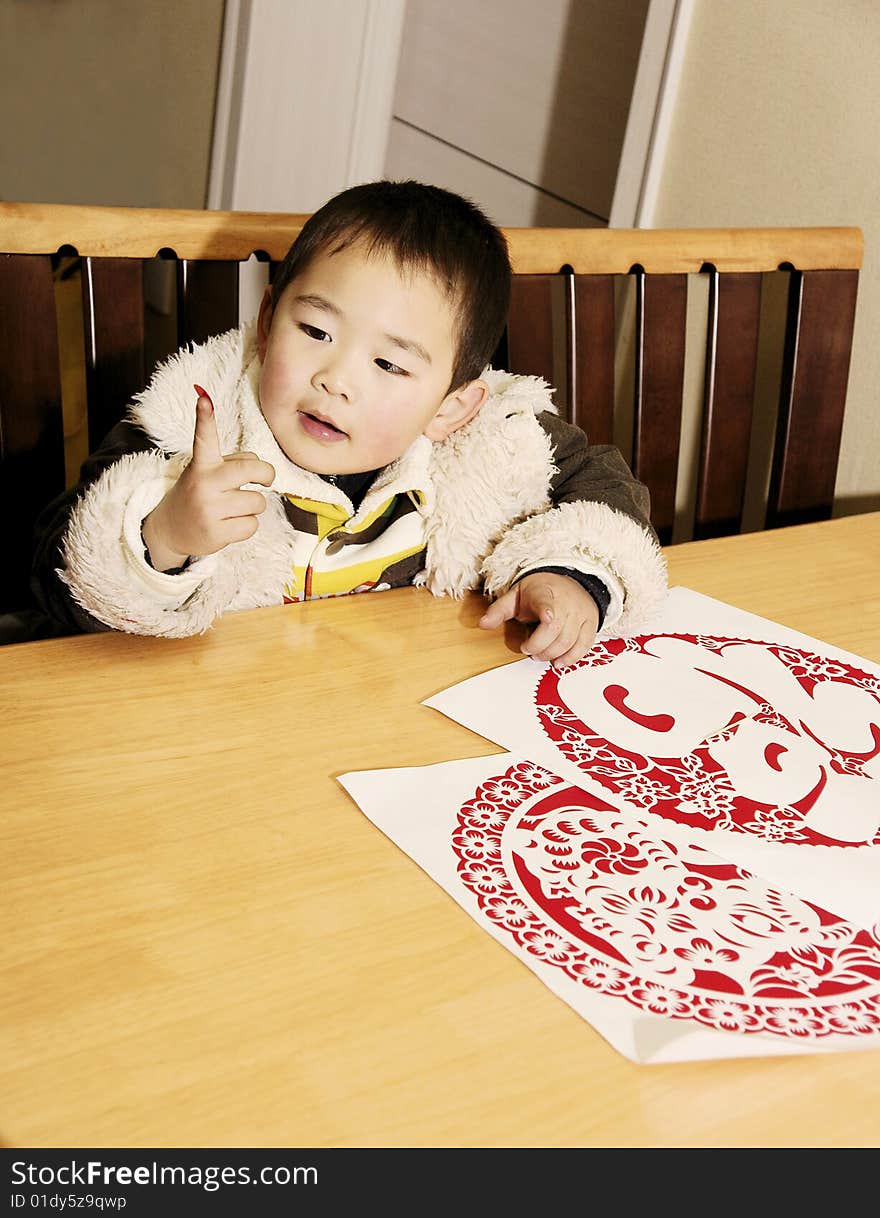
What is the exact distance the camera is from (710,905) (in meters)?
0.55

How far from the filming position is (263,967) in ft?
1.57

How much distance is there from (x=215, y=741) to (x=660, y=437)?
76 cm

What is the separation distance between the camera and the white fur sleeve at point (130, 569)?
0.73 m

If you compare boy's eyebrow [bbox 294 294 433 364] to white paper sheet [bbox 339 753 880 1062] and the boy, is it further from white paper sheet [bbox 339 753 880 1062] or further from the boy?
white paper sheet [bbox 339 753 880 1062]

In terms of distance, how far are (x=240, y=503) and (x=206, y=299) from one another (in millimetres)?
337

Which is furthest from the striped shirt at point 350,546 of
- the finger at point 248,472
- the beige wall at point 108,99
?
the beige wall at point 108,99

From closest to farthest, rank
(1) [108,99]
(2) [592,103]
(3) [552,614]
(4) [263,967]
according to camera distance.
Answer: (4) [263,967], (3) [552,614], (2) [592,103], (1) [108,99]

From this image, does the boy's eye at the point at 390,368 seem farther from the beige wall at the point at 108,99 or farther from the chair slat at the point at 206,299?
the beige wall at the point at 108,99

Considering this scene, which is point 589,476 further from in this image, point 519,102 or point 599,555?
point 519,102

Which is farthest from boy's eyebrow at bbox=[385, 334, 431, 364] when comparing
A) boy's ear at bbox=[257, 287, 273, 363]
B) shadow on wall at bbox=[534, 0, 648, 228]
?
shadow on wall at bbox=[534, 0, 648, 228]

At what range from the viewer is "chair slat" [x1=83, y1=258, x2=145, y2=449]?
913 mm

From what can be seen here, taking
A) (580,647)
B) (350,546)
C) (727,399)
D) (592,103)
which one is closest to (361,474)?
(350,546)

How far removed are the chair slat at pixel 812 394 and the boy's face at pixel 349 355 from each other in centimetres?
55

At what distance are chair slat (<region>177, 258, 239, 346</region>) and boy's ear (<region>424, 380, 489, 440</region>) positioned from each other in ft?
0.61
